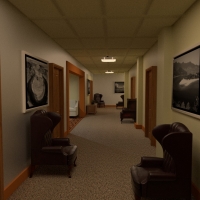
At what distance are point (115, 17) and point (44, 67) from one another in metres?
1.82

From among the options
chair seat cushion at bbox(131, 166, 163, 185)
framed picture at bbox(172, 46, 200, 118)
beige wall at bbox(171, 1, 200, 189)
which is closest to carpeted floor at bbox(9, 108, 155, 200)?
chair seat cushion at bbox(131, 166, 163, 185)

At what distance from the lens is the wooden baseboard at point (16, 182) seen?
2943 millimetres

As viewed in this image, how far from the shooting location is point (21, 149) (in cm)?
350

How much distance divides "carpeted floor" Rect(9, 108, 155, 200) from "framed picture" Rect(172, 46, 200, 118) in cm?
150

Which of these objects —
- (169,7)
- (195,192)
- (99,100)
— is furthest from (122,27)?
(99,100)

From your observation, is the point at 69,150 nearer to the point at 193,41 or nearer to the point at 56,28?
the point at 56,28

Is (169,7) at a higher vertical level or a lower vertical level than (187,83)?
higher

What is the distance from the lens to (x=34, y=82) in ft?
12.9

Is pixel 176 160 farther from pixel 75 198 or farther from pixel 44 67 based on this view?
pixel 44 67

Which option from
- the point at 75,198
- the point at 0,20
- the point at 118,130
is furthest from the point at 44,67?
the point at 118,130

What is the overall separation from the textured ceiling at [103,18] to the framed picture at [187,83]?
0.76 metres

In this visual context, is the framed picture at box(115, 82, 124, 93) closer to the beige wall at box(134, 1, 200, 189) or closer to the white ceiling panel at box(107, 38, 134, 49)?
the white ceiling panel at box(107, 38, 134, 49)

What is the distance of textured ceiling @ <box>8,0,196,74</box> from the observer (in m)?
3.06

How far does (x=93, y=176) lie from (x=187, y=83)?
2.19 m
